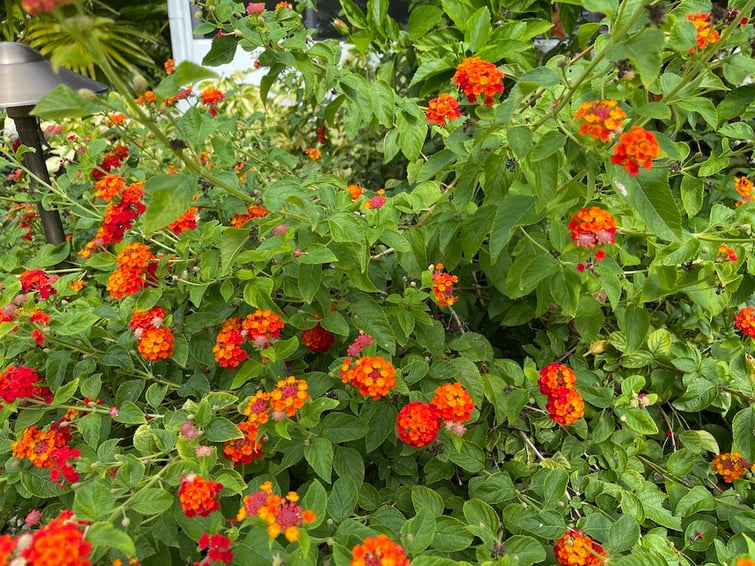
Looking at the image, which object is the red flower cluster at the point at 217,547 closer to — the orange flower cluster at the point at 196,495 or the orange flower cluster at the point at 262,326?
the orange flower cluster at the point at 196,495

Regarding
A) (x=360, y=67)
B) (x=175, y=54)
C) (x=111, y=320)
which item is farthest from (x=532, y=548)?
(x=175, y=54)

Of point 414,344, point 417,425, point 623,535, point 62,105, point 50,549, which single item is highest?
point 62,105

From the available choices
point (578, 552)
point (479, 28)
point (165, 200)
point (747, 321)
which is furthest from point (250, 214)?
point (747, 321)

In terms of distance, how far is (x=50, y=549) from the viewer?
714mm

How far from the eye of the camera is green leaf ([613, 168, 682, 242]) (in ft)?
3.41

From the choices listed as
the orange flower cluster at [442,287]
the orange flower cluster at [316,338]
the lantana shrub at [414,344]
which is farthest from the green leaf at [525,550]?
the orange flower cluster at [316,338]

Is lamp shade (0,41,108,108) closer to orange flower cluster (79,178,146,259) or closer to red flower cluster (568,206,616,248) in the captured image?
orange flower cluster (79,178,146,259)

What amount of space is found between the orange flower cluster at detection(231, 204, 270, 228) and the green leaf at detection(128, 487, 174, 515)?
73 centimetres

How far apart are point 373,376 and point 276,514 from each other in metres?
0.34

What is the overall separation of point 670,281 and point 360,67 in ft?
7.32

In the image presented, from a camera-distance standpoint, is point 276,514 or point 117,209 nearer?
→ point 276,514

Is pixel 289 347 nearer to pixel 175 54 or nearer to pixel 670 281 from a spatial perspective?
pixel 670 281

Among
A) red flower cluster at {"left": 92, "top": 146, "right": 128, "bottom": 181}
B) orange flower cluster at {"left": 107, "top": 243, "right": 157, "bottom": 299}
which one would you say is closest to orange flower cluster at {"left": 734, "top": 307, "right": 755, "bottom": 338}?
orange flower cluster at {"left": 107, "top": 243, "right": 157, "bottom": 299}

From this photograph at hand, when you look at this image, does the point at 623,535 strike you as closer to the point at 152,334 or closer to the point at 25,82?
the point at 152,334
